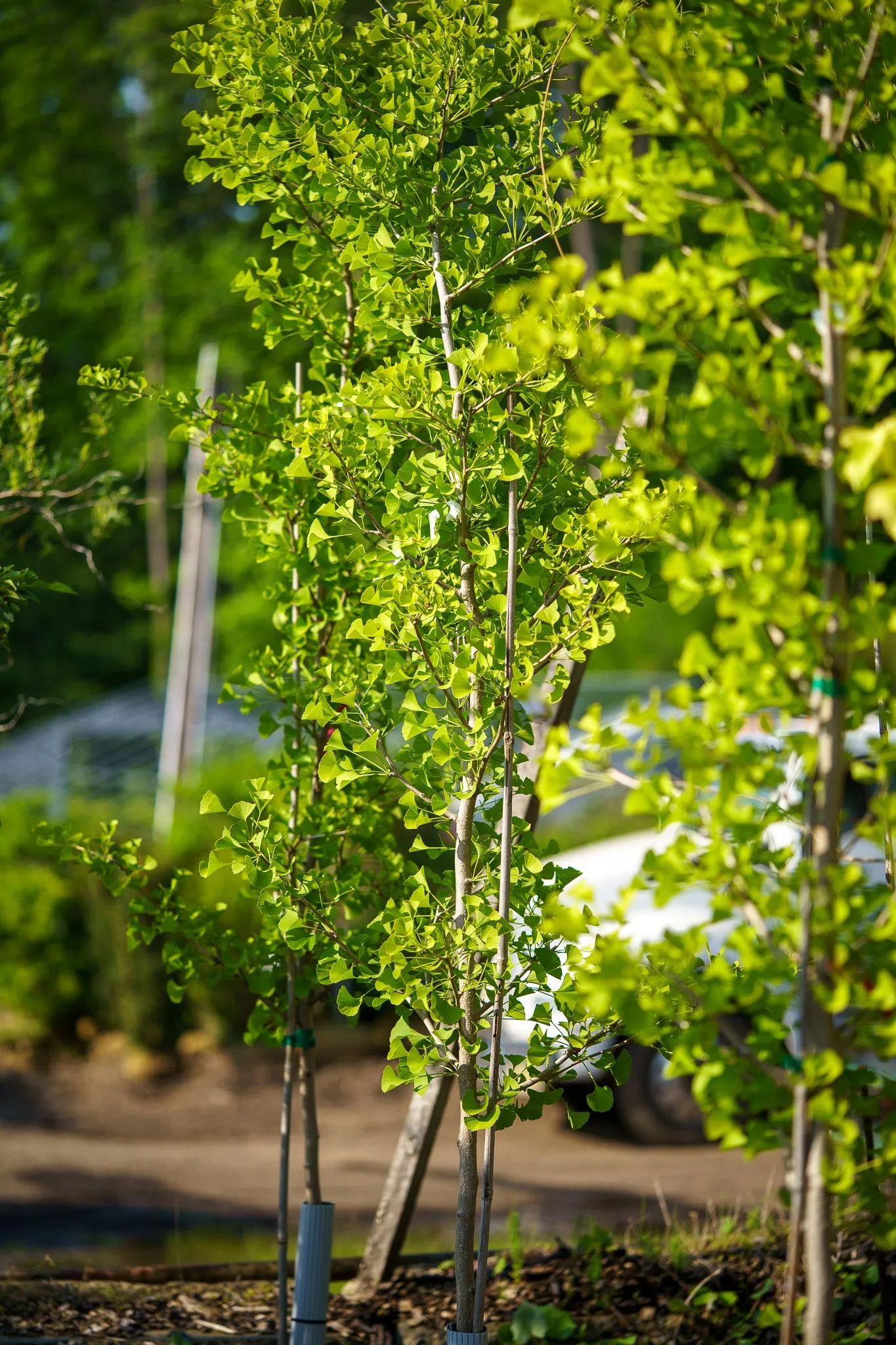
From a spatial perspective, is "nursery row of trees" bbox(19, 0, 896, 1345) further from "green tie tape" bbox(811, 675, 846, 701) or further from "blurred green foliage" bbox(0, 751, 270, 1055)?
"blurred green foliage" bbox(0, 751, 270, 1055)

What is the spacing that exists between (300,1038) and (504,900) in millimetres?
992

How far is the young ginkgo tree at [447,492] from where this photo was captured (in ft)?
8.20

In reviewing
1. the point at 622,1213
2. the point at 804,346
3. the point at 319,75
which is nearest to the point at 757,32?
the point at 804,346

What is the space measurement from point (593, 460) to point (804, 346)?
419 millimetres

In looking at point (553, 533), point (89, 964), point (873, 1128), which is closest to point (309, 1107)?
point (873, 1128)

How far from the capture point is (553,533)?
9.28ft

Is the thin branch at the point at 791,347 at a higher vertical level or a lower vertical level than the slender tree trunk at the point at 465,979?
higher

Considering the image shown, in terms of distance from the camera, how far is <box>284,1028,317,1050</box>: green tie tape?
315 centimetres

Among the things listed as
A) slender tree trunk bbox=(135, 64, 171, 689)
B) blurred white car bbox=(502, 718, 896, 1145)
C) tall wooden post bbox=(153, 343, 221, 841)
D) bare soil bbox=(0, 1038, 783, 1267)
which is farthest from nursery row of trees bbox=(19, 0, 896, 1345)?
slender tree trunk bbox=(135, 64, 171, 689)

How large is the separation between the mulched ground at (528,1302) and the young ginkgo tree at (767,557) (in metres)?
1.71

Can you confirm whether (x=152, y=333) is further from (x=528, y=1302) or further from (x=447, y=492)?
(x=447, y=492)

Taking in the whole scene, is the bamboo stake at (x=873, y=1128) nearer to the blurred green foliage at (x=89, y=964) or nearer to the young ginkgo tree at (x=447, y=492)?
the young ginkgo tree at (x=447, y=492)

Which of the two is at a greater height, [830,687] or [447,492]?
[447,492]

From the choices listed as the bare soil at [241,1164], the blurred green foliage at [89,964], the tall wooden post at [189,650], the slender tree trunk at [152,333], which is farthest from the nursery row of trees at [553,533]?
the slender tree trunk at [152,333]
